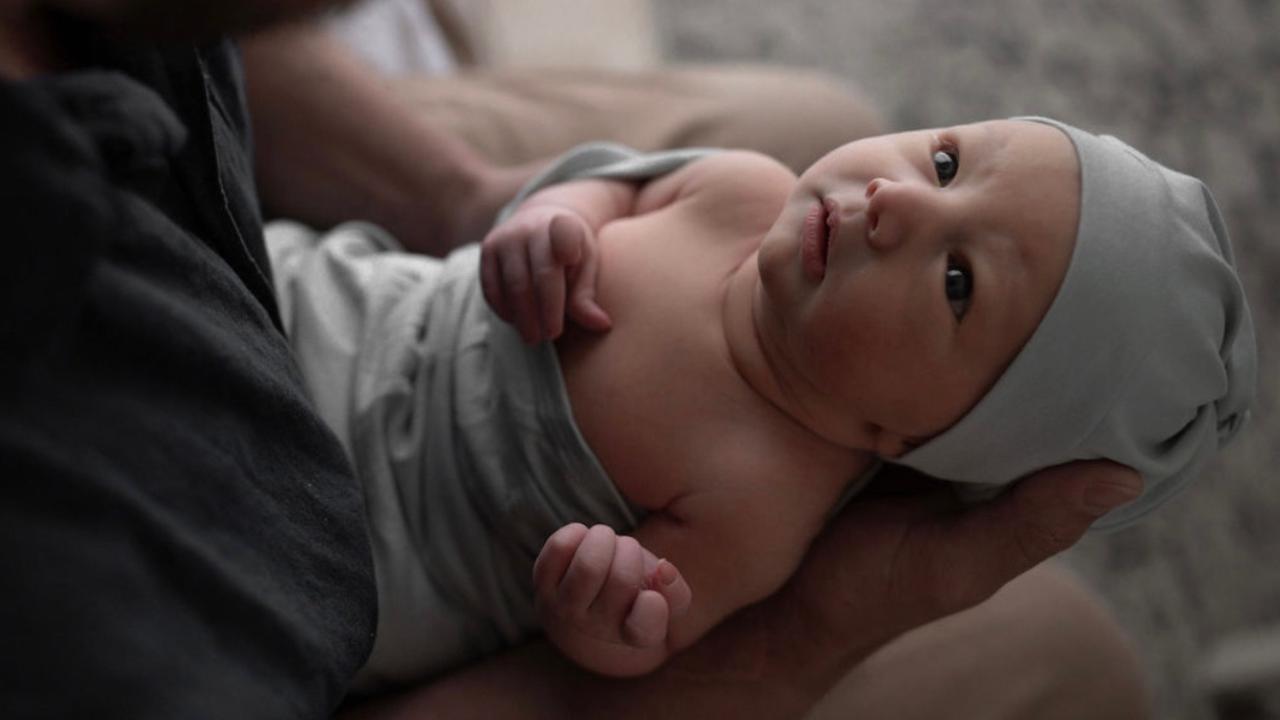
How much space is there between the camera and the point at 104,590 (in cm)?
53

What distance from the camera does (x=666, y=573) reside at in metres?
0.71

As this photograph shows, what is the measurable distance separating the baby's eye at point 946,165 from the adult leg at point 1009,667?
0.35m

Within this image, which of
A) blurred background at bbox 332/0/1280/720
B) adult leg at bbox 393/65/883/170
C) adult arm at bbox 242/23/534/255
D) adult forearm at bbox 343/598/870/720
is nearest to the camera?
adult forearm at bbox 343/598/870/720

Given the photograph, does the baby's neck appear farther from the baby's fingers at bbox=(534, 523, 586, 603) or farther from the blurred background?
the blurred background

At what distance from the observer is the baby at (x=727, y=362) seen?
2.39ft

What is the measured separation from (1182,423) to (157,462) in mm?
617

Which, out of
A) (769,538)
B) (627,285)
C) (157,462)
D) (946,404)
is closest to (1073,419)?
(946,404)

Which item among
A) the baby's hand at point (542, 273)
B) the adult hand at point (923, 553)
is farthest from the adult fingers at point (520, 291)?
the adult hand at point (923, 553)

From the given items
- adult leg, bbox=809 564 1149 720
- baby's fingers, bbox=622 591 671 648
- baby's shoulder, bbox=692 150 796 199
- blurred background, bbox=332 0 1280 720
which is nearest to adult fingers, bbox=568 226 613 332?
baby's shoulder, bbox=692 150 796 199

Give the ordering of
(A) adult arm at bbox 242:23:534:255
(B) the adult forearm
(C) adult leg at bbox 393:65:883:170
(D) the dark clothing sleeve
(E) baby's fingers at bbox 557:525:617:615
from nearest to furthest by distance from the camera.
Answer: (D) the dark clothing sleeve, (E) baby's fingers at bbox 557:525:617:615, (B) the adult forearm, (A) adult arm at bbox 242:23:534:255, (C) adult leg at bbox 393:65:883:170

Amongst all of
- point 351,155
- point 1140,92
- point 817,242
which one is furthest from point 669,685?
point 1140,92

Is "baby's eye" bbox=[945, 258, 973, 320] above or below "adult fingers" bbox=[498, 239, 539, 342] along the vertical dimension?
above

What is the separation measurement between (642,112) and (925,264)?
0.50 meters

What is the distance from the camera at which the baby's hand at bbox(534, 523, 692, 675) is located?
696mm
